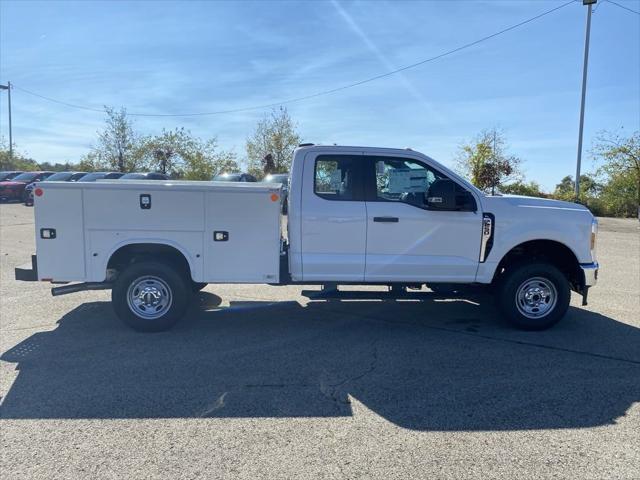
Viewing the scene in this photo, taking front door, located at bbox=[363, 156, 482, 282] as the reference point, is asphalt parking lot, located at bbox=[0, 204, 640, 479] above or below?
below

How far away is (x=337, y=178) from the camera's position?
19.6ft

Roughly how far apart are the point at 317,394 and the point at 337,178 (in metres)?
2.62

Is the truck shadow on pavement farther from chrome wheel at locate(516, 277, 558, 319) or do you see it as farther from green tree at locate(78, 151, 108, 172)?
green tree at locate(78, 151, 108, 172)

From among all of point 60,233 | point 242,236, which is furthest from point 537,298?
point 60,233

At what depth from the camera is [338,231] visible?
19.2ft

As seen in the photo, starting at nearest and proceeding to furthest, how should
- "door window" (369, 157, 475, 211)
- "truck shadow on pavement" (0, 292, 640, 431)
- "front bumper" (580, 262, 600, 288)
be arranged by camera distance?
"truck shadow on pavement" (0, 292, 640, 431) → "door window" (369, 157, 475, 211) → "front bumper" (580, 262, 600, 288)

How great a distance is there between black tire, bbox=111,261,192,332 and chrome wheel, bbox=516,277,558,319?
13.2 ft

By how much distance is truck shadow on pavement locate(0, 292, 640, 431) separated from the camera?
405 cm

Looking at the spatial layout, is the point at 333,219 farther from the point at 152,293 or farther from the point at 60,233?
the point at 60,233

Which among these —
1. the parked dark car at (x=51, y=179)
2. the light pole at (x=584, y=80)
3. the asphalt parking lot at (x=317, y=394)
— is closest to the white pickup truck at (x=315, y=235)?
the asphalt parking lot at (x=317, y=394)

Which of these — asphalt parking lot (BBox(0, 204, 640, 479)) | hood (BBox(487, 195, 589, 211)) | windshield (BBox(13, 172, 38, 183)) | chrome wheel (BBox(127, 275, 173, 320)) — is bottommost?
asphalt parking lot (BBox(0, 204, 640, 479))

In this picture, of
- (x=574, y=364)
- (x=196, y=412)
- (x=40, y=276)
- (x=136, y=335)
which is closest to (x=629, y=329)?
(x=574, y=364)

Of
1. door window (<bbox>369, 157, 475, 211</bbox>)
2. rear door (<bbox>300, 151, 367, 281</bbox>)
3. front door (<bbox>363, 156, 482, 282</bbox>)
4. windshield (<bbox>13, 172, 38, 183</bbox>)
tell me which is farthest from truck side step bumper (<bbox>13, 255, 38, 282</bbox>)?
windshield (<bbox>13, 172, 38, 183</bbox>)

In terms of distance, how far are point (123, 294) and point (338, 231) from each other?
2.57 meters
